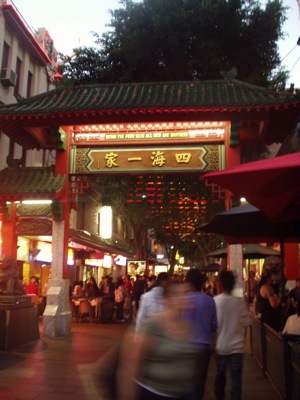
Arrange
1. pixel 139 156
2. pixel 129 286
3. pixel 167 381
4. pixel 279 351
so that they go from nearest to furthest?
1. pixel 167 381
2. pixel 279 351
3. pixel 139 156
4. pixel 129 286

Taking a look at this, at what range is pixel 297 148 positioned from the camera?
10.5 meters

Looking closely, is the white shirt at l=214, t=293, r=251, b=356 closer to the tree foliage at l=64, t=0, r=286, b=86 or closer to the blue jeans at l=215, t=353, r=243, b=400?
the blue jeans at l=215, t=353, r=243, b=400

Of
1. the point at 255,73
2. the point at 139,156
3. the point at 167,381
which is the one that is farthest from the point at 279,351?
the point at 255,73

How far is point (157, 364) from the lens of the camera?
133 inches

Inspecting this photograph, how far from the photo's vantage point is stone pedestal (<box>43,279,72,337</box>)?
1373 cm

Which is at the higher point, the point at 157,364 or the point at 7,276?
the point at 7,276

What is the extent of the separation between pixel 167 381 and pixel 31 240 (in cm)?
1921

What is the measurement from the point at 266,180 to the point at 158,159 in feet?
30.7

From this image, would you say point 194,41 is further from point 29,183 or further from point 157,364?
point 157,364

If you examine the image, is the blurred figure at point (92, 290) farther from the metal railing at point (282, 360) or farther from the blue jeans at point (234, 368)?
the blue jeans at point (234, 368)

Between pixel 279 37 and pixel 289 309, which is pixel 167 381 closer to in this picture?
pixel 289 309

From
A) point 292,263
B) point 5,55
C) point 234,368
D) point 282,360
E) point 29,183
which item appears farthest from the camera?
point 5,55

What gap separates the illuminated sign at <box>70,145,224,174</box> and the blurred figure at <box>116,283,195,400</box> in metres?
10.6

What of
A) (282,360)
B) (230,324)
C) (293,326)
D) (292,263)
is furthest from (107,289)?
(230,324)
